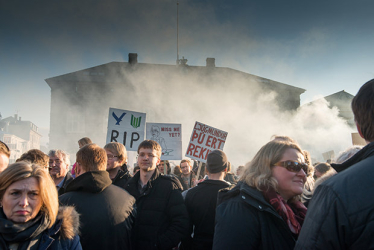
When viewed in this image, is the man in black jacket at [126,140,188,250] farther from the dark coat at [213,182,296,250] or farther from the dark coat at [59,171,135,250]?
the dark coat at [213,182,296,250]

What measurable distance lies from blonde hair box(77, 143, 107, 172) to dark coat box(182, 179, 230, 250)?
3.42ft

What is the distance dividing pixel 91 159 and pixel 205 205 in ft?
4.08

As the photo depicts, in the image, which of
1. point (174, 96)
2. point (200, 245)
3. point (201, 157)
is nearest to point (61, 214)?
point (200, 245)

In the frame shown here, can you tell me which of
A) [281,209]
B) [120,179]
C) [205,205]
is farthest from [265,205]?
[120,179]

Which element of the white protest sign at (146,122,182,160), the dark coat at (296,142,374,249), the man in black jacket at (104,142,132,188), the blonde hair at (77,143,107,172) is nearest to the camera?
the dark coat at (296,142,374,249)

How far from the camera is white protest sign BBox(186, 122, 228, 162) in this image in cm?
582

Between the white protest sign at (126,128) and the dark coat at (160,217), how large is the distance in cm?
289

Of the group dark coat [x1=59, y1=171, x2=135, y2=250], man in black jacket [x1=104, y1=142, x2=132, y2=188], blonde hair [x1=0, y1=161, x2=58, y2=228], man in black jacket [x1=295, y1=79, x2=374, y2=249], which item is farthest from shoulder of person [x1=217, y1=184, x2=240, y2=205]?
man in black jacket [x1=104, y1=142, x2=132, y2=188]

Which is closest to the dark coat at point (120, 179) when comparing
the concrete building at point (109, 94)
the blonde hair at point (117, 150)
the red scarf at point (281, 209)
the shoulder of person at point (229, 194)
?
the blonde hair at point (117, 150)

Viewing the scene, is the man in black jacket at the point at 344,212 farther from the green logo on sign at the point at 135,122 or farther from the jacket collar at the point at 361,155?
the green logo on sign at the point at 135,122

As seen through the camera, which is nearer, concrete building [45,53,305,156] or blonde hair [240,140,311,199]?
blonde hair [240,140,311,199]

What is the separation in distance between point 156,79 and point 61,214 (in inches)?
902

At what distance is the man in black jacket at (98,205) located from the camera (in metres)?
2.20

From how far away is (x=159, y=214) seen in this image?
276 cm
